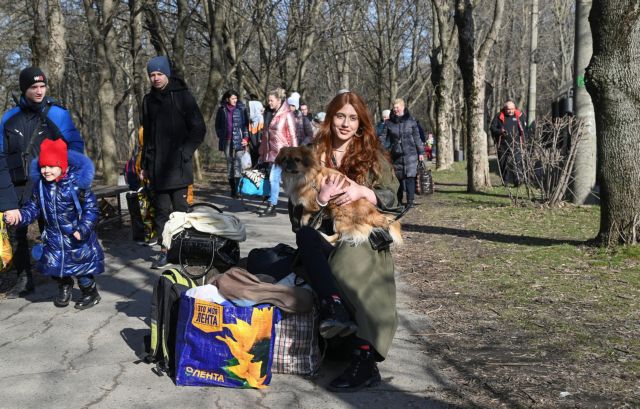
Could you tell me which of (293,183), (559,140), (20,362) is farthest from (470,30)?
(20,362)

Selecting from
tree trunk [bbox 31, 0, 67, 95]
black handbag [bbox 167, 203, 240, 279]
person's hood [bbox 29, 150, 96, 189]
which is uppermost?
tree trunk [bbox 31, 0, 67, 95]

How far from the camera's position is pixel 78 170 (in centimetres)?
567

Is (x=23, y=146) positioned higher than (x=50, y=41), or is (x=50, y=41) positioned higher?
(x=50, y=41)

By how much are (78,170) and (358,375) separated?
3.09 m

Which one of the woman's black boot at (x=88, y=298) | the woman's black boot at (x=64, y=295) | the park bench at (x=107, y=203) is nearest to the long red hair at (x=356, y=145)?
the woman's black boot at (x=88, y=298)

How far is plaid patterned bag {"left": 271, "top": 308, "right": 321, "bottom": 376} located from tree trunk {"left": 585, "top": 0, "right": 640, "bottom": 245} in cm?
441

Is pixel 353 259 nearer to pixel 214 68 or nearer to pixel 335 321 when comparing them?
pixel 335 321

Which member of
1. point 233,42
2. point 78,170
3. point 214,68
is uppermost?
point 233,42

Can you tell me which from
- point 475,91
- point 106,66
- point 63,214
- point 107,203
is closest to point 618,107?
point 63,214

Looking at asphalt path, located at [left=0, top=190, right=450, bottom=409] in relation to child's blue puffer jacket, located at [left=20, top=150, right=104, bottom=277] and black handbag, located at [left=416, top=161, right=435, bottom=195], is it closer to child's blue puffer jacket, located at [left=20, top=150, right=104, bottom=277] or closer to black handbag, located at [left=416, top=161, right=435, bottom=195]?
child's blue puffer jacket, located at [left=20, top=150, right=104, bottom=277]

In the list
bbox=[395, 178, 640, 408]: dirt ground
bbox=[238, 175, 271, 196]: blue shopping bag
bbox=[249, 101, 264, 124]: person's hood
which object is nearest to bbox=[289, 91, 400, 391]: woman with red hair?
bbox=[395, 178, 640, 408]: dirt ground

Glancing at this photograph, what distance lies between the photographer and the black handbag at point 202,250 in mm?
4930

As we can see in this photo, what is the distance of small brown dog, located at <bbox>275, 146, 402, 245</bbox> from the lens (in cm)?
414

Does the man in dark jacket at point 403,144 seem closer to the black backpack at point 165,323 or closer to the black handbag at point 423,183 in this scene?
the black handbag at point 423,183
